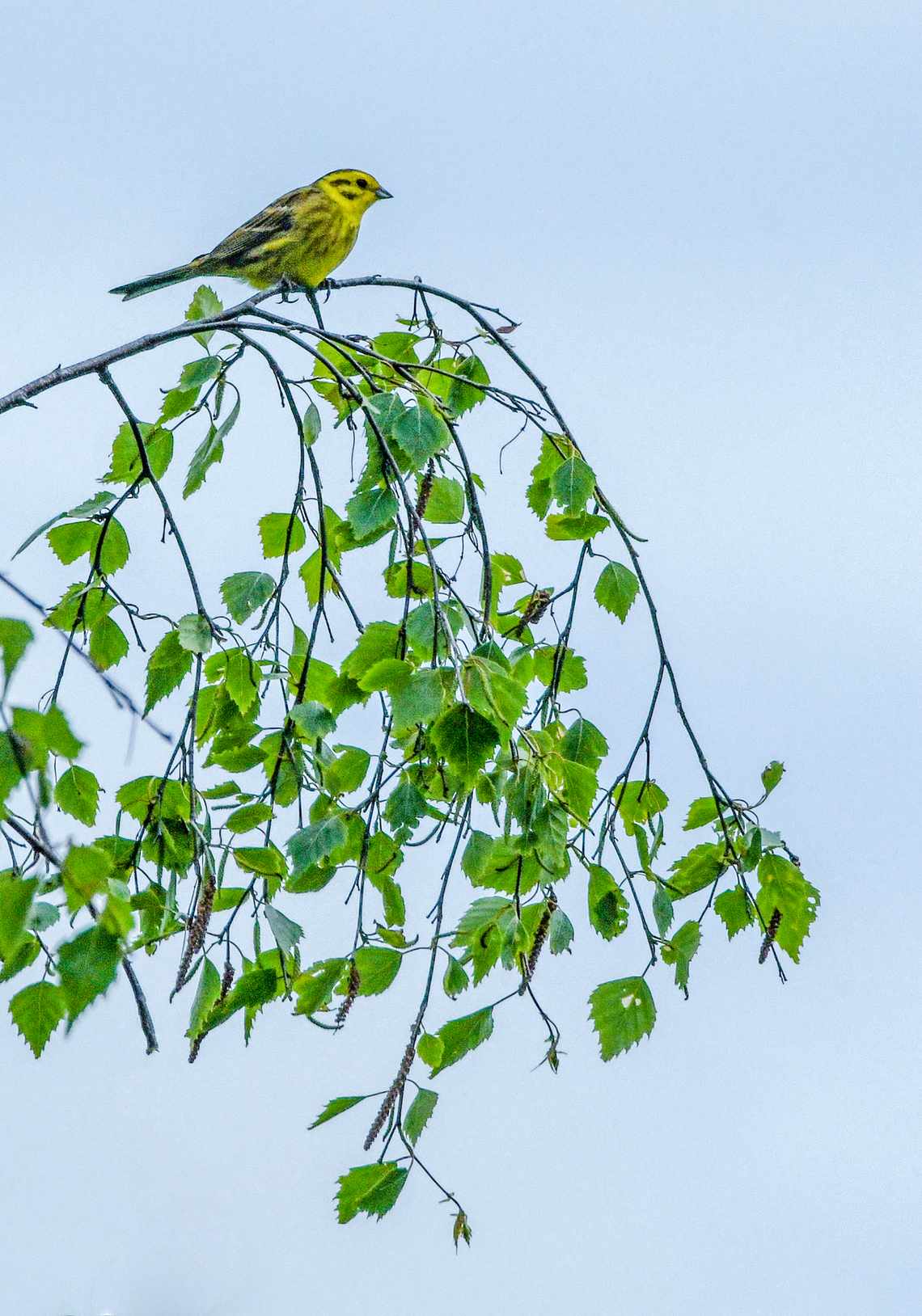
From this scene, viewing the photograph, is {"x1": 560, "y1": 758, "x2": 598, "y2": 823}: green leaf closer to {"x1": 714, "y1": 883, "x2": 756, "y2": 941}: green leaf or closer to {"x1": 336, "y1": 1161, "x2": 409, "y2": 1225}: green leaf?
{"x1": 714, "y1": 883, "x2": 756, "y2": 941}: green leaf

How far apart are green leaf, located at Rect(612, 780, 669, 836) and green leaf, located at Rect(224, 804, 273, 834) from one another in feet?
2.68

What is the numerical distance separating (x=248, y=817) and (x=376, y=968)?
1.24 feet

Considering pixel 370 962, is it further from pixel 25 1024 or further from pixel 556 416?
pixel 556 416

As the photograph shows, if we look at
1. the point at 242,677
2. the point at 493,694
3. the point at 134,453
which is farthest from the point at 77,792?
the point at 493,694

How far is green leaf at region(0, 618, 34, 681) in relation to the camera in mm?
1395

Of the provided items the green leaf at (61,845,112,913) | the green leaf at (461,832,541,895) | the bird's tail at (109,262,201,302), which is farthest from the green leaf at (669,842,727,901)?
the bird's tail at (109,262,201,302)

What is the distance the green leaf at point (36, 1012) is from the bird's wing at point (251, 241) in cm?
323

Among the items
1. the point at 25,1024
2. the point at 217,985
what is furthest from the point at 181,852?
the point at 25,1024

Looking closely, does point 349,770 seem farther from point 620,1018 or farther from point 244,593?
point 620,1018

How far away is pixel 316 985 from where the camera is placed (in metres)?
2.59

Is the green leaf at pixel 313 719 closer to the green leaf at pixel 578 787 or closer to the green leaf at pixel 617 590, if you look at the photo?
the green leaf at pixel 578 787

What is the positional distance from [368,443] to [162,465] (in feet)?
2.45

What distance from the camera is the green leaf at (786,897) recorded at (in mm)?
2861

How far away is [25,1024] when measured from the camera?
216 centimetres
